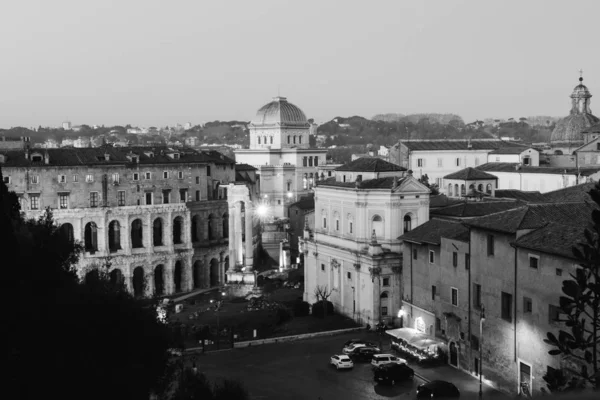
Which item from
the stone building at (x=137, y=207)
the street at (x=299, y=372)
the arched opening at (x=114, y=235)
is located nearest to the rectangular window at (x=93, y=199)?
the stone building at (x=137, y=207)

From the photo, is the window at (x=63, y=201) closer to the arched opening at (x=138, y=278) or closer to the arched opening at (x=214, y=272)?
the arched opening at (x=138, y=278)

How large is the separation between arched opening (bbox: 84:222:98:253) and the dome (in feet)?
113

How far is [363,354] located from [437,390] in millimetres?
8381

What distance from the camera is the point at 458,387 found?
37.2 m

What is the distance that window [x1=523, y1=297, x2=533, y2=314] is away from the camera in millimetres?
34500

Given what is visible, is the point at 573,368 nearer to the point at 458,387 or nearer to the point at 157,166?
the point at 458,387

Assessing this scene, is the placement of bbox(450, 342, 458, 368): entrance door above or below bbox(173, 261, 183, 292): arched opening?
above

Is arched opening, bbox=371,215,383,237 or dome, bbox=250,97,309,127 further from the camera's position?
dome, bbox=250,97,309,127

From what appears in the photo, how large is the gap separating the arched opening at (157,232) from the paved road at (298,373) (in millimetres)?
35863

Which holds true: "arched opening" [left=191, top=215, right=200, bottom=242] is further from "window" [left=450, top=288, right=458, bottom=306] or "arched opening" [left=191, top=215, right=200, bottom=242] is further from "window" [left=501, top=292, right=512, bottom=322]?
"window" [left=501, top=292, right=512, bottom=322]

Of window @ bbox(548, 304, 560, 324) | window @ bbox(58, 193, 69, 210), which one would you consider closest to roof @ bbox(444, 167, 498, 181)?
window @ bbox(58, 193, 69, 210)

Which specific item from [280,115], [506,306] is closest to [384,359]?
[506,306]

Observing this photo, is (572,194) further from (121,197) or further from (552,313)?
(121,197)

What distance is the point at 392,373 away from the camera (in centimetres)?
3844
